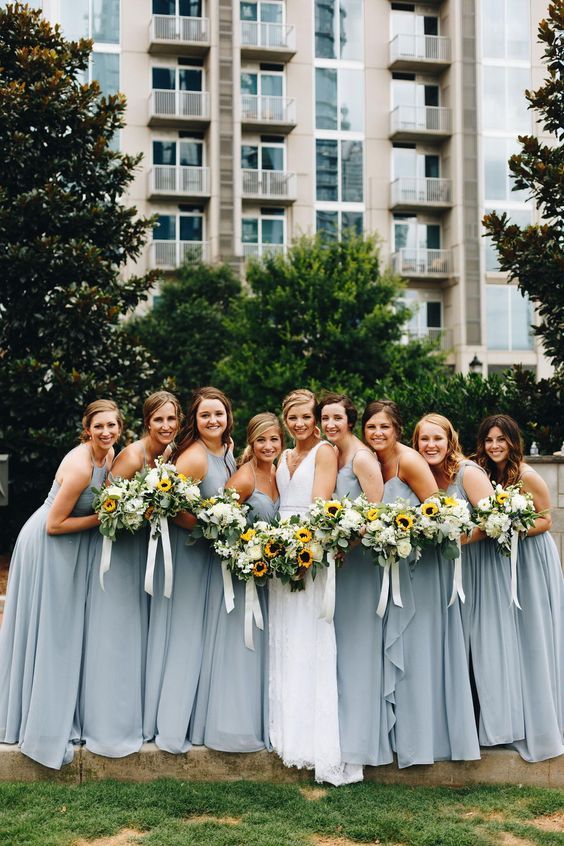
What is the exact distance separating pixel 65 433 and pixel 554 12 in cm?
982

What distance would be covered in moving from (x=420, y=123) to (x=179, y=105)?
10686mm

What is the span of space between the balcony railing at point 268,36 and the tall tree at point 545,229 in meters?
28.2

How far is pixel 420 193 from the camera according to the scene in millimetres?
41812

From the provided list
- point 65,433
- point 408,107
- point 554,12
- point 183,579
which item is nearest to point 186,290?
point 408,107

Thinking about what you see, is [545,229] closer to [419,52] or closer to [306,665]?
[306,665]

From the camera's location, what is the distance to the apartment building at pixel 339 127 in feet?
129

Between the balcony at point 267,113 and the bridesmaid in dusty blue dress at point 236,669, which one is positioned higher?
the balcony at point 267,113

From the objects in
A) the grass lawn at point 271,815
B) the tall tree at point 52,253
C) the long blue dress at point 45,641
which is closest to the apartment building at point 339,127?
the tall tree at point 52,253

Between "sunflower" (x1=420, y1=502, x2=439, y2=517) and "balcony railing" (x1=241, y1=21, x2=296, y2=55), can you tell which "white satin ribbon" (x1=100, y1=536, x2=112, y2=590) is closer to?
"sunflower" (x1=420, y1=502, x2=439, y2=517)

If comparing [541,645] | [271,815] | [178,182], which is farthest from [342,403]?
[178,182]

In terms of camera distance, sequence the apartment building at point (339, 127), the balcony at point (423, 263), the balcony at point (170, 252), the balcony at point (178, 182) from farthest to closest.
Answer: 1. the balcony at point (423, 263)
2. the balcony at point (170, 252)
3. the apartment building at point (339, 127)
4. the balcony at point (178, 182)

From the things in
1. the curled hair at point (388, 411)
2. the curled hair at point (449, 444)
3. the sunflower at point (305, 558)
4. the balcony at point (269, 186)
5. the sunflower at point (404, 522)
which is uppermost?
the balcony at point (269, 186)

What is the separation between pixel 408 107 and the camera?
41.7 metres

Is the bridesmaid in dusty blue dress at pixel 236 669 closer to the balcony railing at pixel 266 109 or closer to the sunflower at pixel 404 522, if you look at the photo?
the sunflower at pixel 404 522
